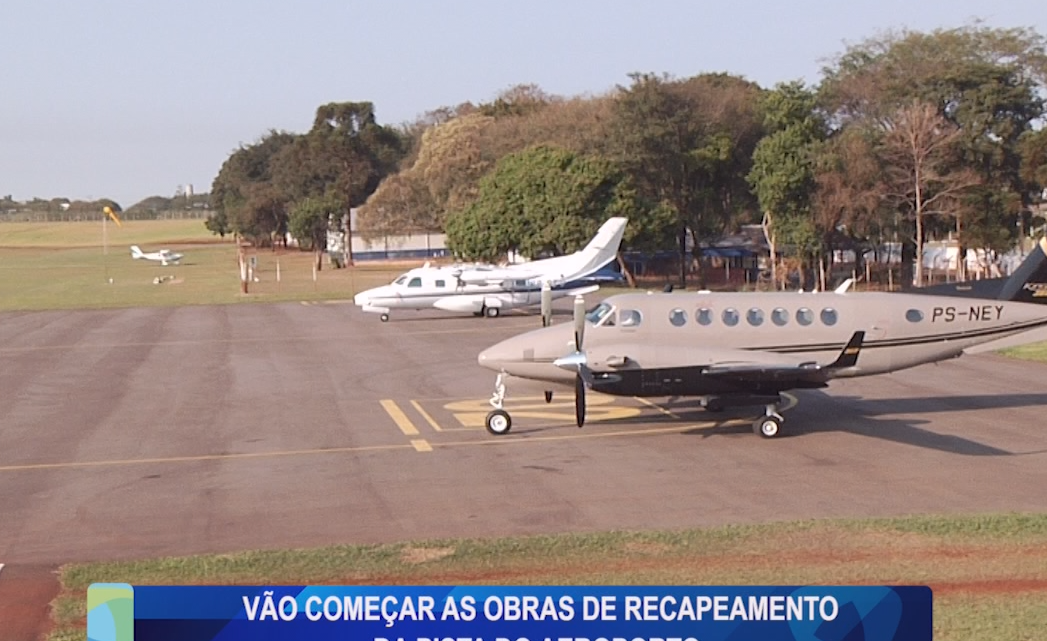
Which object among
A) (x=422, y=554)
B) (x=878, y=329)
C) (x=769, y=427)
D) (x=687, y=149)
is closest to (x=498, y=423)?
(x=769, y=427)

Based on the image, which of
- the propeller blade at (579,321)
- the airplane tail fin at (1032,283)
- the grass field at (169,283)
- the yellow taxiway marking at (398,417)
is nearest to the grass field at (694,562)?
the propeller blade at (579,321)

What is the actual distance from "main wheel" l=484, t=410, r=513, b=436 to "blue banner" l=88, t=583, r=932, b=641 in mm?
18437

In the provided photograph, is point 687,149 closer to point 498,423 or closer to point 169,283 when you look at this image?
point 169,283

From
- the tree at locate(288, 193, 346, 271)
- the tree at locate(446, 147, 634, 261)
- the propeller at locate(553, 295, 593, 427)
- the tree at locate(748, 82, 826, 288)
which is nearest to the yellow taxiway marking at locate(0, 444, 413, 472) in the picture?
the propeller at locate(553, 295, 593, 427)

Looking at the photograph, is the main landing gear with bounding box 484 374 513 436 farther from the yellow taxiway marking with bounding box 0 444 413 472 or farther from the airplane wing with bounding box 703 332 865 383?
the airplane wing with bounding box 703 332 865 383

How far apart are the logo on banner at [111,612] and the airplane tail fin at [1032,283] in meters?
23.4

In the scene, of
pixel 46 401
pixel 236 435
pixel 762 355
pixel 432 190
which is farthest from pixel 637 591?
pixel 432 190

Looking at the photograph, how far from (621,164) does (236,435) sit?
2108 inches

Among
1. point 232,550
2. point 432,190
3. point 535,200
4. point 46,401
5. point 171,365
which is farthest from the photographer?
point 432,190

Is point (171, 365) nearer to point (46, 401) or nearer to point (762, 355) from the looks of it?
point (46, 401)

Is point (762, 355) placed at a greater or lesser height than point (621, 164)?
lesser

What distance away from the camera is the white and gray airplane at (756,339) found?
22.3 meters

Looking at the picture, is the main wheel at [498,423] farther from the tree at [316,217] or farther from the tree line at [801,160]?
the tree at [316,217]

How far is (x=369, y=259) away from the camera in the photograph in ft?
395
